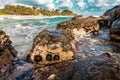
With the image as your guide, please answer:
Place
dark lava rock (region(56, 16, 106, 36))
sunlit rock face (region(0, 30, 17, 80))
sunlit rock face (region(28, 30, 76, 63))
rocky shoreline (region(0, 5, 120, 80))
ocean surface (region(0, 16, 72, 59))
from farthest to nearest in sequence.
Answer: dark lava rock (region(56, 16, 106, 36)) → ocean surface (region(0, 16, 72, 59)) → sunlit rock face (region(28, 30, 76, 63)) → sunlit rock face (region(0, 30, 17, 80)) → rocky shoreline (region(0, 5, 120, 80))

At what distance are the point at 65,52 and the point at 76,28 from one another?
8580 mm

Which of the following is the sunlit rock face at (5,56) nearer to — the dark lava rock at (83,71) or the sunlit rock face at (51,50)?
the sunlit rock face at (51,50)

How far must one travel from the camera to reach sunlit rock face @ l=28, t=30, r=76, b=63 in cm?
945

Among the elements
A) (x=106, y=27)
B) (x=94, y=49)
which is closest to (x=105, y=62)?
(x=94, y=49)

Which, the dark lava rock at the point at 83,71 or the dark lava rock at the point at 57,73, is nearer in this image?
the dark lava rock at the point at 83,71

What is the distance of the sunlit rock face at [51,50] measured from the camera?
9445 mm

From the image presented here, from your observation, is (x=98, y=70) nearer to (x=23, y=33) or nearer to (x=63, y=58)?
(x=63, y=58)

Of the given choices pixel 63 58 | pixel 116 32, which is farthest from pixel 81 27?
pixel 63 58

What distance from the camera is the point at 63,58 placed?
9445 mm

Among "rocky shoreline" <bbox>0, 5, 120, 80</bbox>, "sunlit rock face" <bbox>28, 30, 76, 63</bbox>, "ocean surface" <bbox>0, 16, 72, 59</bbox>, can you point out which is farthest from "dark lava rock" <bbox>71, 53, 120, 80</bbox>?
"ocean surface" <bbox>0, 16, 72, 59</bbox>

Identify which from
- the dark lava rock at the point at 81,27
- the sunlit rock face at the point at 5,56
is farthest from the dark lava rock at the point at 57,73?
the dark lava rock at the point at 81,27

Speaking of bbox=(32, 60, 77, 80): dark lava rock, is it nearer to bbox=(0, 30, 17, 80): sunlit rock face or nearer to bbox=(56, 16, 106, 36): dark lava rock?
bbox=(0, 30, 17, 80): sunlit rock face

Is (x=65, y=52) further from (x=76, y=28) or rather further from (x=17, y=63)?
(x=76, y=28)

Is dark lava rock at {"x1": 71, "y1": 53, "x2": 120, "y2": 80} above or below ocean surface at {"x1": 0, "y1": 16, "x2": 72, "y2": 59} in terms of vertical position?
above
